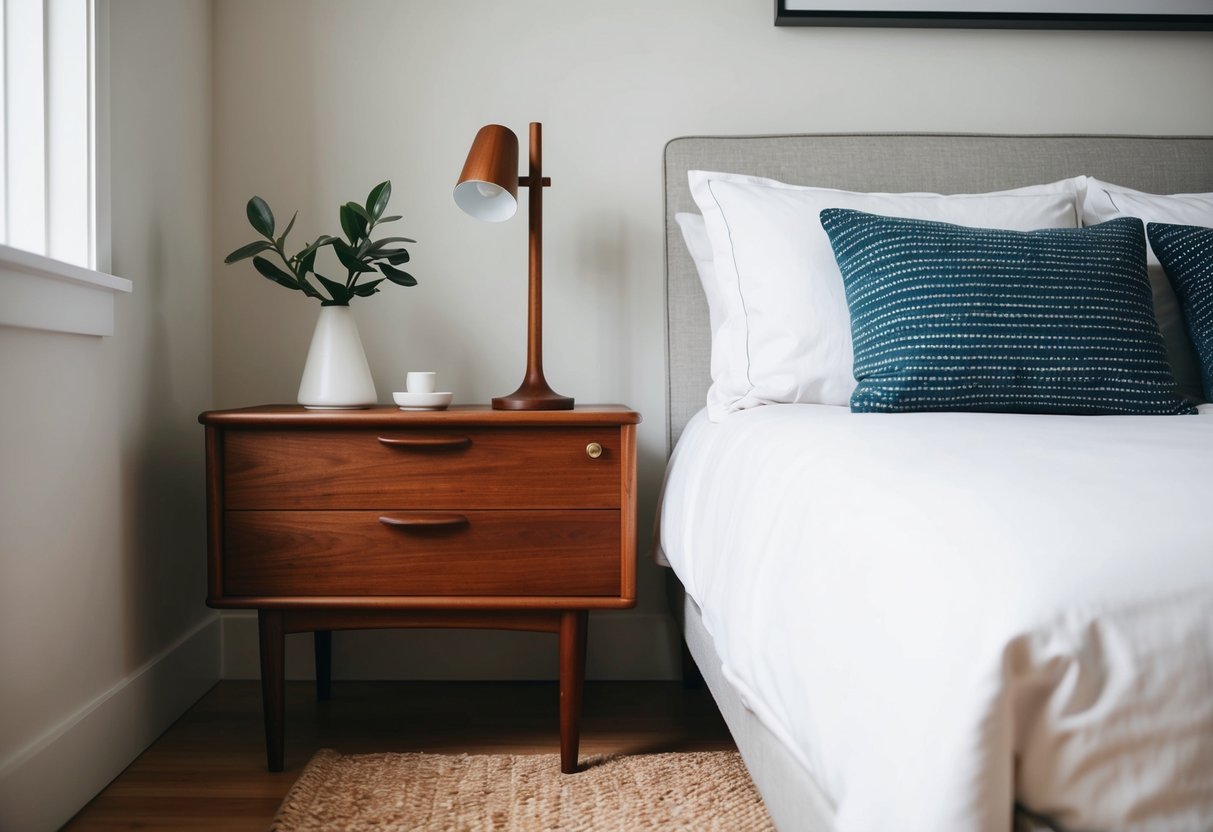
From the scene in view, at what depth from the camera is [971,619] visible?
0.51m

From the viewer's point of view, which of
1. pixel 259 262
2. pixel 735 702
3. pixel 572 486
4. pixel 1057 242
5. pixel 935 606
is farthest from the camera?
pixel 259 262

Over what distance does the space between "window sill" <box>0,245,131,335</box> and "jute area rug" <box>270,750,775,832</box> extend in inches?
Answer: 31.1

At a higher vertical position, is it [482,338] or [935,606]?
[482,338]

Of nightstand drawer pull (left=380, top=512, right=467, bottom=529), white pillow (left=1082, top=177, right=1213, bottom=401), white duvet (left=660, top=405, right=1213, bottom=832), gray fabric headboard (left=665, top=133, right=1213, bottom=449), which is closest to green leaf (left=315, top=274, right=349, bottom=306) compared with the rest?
nightstand drawer pull (left=380, top=512, right=467, bottom=529)

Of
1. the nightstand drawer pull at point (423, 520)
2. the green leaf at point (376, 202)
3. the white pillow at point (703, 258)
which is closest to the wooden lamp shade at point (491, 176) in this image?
the green leaf at point (376, 202)

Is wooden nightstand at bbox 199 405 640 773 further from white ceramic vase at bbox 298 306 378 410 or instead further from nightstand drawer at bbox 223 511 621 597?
white ceramic vase at bbox 298 306 378 410

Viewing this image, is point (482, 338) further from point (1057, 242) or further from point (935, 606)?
point (935, 606)

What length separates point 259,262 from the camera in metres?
1.52

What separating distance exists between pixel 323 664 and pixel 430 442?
2.23ft

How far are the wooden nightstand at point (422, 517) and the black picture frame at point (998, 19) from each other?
111cm

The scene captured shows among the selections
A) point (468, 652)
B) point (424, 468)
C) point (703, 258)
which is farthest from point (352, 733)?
point (703, 258)

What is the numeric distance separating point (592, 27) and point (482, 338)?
74 centimetres


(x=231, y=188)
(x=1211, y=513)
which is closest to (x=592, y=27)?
(x=231, y=188)

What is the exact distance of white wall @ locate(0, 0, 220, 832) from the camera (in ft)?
3.79
